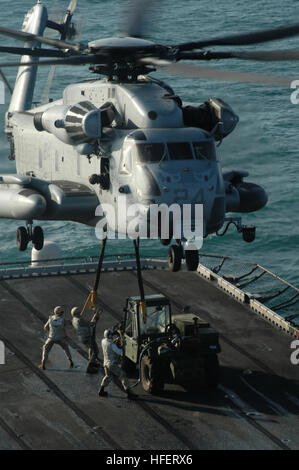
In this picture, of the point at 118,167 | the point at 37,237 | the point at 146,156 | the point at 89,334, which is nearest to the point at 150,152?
the point at 146,156

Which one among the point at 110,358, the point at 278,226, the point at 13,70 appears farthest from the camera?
the point at 13,70

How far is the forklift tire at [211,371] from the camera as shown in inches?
958

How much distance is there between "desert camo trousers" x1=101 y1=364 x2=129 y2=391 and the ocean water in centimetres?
1580

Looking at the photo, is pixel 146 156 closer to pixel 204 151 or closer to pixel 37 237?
pixel 204 151

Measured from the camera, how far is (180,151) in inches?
891

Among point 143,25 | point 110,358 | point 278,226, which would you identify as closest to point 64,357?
point 110,358

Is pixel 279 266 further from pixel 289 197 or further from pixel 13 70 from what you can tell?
pixel 13 70

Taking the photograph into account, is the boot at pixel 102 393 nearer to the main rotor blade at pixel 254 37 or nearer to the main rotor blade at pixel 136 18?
the main rotor blade at pixel 254 37

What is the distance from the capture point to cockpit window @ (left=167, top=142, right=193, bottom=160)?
74.0ft

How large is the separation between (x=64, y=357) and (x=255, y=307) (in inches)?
318

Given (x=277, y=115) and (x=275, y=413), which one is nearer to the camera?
(x=275, y=413)

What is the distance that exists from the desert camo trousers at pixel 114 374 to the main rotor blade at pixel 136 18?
925 cm

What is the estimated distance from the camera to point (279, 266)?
49.2 metres

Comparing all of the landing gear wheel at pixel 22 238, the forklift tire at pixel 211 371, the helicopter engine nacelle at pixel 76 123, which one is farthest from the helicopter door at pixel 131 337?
the helicopter engine nacelle at pixel 76 123
